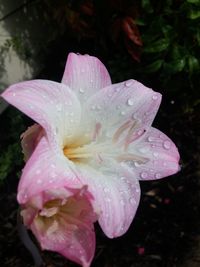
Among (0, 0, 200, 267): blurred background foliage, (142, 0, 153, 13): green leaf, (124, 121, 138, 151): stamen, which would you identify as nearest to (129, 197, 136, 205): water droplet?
(124, 121, 138, 151): stamen

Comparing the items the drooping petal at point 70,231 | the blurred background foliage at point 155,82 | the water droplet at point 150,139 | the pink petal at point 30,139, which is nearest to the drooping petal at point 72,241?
the drooping petal at point 70,231

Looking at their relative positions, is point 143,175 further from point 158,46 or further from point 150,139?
point 158,46

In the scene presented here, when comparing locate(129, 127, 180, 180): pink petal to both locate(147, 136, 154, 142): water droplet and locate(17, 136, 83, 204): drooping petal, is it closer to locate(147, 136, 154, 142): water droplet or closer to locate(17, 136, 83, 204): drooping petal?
locate(147, 136, 154, 142): water droplet

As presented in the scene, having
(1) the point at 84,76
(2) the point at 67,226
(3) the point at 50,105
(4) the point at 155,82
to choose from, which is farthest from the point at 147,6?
(2) the point at 67,226

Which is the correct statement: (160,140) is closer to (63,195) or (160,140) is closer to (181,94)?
(63,195)

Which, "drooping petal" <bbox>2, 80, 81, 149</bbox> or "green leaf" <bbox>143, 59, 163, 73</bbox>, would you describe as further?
"green leaf" <bbox>143, 59, 163, 73</bbox>

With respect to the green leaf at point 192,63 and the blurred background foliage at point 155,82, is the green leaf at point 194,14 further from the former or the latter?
the green leaf at point 192,63

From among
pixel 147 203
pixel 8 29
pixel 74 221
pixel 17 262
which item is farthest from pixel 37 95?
pixel 8 29

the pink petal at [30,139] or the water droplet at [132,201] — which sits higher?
the pink petal at [30,139]
